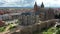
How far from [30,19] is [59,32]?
8.24 meters

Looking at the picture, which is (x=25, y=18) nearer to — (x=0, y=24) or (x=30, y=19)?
(x=30, y=19)

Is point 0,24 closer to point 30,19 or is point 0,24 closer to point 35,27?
point 30,19

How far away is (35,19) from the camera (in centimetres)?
1966

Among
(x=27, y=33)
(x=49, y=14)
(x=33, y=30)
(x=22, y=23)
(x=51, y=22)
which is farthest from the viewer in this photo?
(x=49, y=14)

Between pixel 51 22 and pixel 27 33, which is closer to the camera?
pixel 27 33

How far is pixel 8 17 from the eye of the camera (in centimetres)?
3117

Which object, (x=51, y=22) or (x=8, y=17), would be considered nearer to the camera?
(x=51, y=22)

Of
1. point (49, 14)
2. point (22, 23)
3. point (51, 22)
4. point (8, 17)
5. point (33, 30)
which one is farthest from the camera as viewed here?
point (8, 17)

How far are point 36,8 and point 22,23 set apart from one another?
42.3 feet

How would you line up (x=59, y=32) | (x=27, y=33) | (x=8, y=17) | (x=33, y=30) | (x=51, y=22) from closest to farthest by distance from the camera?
(x=59, y=32) < (x=27, y=33) < (x=33, y=30) < (x=51, y=22) < (x=8, y=17)

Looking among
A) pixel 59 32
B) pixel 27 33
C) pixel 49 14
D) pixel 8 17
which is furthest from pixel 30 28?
pixel 8 17

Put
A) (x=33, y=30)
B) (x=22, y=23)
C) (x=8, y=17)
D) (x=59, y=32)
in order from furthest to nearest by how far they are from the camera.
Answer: (x=8, y=17) → (x=22, y=23) → (x=33, y=30) → (x=59, y=32)

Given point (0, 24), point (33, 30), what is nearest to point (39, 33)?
point (33, 30)

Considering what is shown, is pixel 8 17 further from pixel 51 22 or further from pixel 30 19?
pixel 51 22
